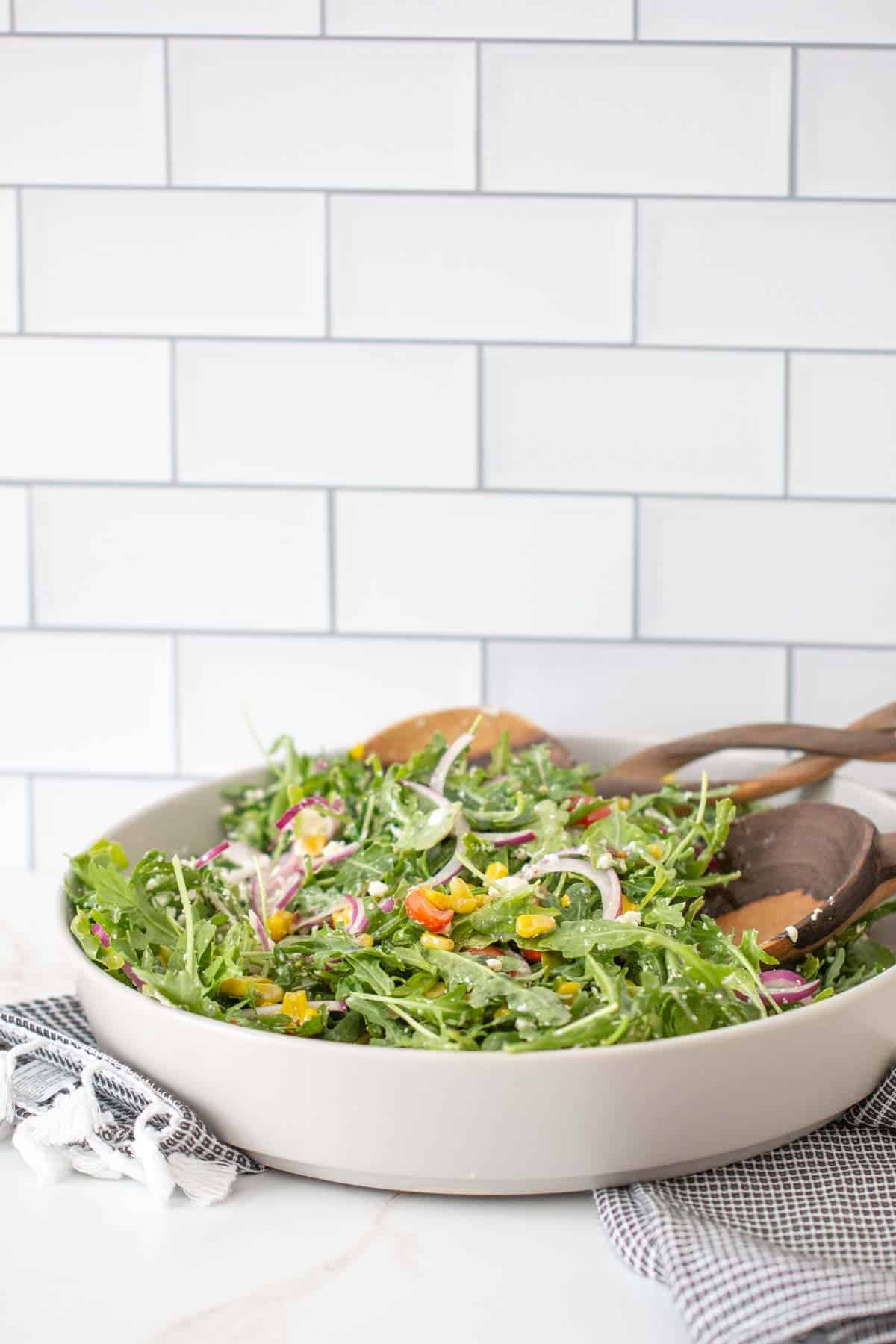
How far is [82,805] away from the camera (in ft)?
4.20

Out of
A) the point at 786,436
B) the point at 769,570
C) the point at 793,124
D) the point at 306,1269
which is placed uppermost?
the point at 793,124

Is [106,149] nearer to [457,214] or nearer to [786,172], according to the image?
[457,214]

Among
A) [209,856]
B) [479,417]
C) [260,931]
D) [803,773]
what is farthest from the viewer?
[479,417]

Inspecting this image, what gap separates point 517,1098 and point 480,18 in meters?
0.93

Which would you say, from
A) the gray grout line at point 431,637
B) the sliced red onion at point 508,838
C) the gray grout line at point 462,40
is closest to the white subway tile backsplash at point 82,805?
the gray grout line at point 431,637

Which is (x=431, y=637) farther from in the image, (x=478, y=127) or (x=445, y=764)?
(x=478, y=127)

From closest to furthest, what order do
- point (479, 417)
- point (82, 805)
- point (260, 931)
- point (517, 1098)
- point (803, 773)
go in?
point (517, 1098) → point (260, 931) → point (803, 773) → point (479, 417) → point (82, 805)

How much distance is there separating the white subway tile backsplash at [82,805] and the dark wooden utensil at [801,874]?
23.3 inches

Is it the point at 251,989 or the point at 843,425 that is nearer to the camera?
the point at 251,989

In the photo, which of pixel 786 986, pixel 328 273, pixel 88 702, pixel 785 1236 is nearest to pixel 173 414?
pixel 328 273

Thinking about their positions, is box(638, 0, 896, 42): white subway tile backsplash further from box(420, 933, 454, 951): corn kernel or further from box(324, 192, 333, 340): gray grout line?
box(420, 933, 454, 951): corn kernel

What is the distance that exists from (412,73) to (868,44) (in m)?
0.40

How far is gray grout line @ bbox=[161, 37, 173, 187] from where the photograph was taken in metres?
1.13

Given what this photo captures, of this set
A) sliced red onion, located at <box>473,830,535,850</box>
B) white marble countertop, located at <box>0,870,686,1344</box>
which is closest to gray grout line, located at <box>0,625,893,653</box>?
sliced red onion, located at <box>473,830,535,850</box>
